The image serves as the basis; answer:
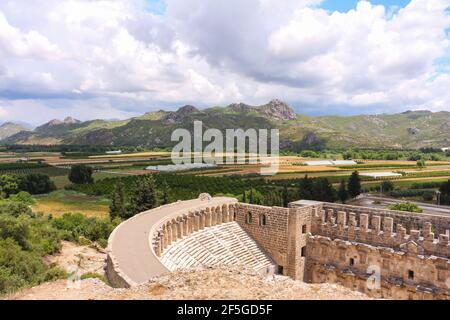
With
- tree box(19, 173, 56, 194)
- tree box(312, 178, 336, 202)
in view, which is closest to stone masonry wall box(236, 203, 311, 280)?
tree box(312, 178, 336, 202)

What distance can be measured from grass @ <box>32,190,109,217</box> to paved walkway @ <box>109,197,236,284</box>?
89.3 ft

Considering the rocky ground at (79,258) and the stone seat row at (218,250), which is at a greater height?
the stone seat row at (218,250)

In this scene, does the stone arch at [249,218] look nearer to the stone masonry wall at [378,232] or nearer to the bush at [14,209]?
the stone masonry wall at [378,232]

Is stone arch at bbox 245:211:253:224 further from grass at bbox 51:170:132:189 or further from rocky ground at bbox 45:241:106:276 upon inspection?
grass at bbox 51:170:132:189

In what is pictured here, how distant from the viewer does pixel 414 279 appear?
25.9 m

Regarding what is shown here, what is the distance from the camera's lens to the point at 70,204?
216 feet

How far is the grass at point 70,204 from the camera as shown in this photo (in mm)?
58219

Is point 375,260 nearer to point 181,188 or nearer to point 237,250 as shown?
point 237,250

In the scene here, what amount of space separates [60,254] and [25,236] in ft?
10.5

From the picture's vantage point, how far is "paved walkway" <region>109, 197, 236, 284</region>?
17891 mm

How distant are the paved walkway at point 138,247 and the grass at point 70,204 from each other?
89.3 ft

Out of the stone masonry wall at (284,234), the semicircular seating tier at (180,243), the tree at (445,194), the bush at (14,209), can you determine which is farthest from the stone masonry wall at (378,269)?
the tree at (445,194)

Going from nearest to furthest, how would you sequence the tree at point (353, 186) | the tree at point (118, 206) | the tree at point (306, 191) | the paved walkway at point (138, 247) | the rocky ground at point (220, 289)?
the rocky ground at point (220, 289), the paved walkway at point (138, 247), the tree at point (118, 206), the tree at point (306, 191), the tree at point (353, 186)

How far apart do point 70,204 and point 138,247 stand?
49017 millimetres
